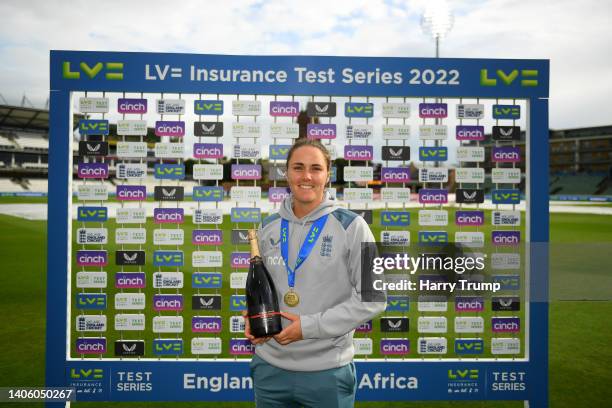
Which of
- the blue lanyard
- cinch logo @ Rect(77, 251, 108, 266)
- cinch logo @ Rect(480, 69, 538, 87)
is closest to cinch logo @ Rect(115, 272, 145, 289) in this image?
cinch logo @ Rect(77, 251, 108, 266)

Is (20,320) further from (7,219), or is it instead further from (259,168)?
(7,219)

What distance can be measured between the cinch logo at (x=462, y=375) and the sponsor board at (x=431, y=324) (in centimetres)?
44

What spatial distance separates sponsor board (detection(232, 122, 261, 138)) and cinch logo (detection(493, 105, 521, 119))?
8.58ft

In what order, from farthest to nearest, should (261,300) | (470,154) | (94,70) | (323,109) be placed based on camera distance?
(470,154), (323,109), (94,70), (261,300)

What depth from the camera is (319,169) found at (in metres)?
2.51

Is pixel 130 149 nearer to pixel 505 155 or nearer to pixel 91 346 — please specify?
pixel 91 346

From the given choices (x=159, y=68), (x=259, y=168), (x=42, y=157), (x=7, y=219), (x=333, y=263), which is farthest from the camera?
(x=42, y=157)

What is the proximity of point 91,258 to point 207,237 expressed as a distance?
1.31 metres

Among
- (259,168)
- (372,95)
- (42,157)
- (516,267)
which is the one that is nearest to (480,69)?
(372,95)

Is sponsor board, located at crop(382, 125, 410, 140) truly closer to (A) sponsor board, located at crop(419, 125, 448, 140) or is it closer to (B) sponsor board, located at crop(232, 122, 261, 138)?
(A) sponsor board, located at crop(419, 125, 448, 140)

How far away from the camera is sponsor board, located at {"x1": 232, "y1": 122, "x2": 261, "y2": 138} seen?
15.4 ft

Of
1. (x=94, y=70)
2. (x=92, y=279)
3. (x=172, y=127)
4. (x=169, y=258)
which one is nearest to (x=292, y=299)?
(x=169, y=258)

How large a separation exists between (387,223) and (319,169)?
2.47m

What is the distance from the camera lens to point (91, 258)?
4.79 m
